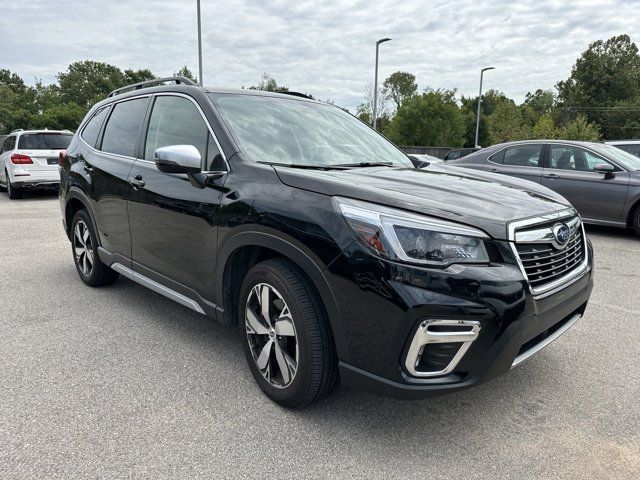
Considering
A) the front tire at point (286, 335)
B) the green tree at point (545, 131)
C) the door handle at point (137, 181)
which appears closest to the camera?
the front tire at point (286, 335)

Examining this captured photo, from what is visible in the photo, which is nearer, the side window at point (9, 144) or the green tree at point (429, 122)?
the side window at point (9, 144)

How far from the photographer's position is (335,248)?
217cm

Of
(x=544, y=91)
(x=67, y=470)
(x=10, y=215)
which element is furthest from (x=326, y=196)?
(x=544, y=91)

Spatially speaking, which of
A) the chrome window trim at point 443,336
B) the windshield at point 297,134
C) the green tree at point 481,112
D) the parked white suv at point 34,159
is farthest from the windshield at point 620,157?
the green tree at point 481,112

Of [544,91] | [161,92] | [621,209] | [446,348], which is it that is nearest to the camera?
[446,348]

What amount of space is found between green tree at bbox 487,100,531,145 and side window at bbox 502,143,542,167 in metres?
22.9

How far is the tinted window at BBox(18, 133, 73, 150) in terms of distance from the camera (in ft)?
38.2

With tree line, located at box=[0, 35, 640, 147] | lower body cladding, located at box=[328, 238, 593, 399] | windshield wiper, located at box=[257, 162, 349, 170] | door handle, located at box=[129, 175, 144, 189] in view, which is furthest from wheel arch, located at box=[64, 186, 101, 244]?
tree line, located at box=[0, 35, 640, 147]

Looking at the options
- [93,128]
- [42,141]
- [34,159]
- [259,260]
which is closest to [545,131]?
[42,141]

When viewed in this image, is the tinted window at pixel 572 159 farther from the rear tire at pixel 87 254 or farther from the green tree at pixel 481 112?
→ the green tree at pixel 481 112

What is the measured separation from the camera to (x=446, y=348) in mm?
2064

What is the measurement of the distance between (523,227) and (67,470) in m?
2.35

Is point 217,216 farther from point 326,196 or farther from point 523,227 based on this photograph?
point 523,227

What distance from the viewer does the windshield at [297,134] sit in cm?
299
